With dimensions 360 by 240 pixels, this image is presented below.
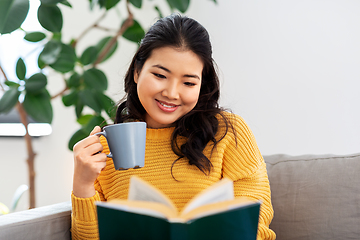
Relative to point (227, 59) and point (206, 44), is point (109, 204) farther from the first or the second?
point (227, 59)

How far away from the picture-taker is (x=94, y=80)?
158cm

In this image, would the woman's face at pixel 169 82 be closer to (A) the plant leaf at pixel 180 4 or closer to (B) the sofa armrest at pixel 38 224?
(B) the sofa armrest at pixel 38 224

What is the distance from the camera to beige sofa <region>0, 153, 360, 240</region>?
3.16ft

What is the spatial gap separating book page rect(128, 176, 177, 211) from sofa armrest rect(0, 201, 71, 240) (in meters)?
0.44

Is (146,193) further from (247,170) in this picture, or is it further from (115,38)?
(115,38)

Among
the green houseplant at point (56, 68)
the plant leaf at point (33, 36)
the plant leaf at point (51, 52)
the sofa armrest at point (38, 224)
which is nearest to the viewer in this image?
the sofa armrest at point (38, 224)

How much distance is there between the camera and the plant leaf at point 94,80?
1576mm

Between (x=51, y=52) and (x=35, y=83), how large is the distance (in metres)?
0.15

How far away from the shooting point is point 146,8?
7.70 feet

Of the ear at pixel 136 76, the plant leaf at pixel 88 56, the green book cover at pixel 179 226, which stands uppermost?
the plant leaf at pixel 88 56

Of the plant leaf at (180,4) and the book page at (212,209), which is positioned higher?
the plant leaf at (180,4)

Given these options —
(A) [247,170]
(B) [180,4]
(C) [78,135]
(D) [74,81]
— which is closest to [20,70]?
(D) [74,81]

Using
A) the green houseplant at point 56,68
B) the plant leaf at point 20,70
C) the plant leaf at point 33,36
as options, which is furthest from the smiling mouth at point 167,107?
the plant leaf at point 33,36

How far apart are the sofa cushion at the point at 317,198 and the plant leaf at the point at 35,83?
97 centimetres
